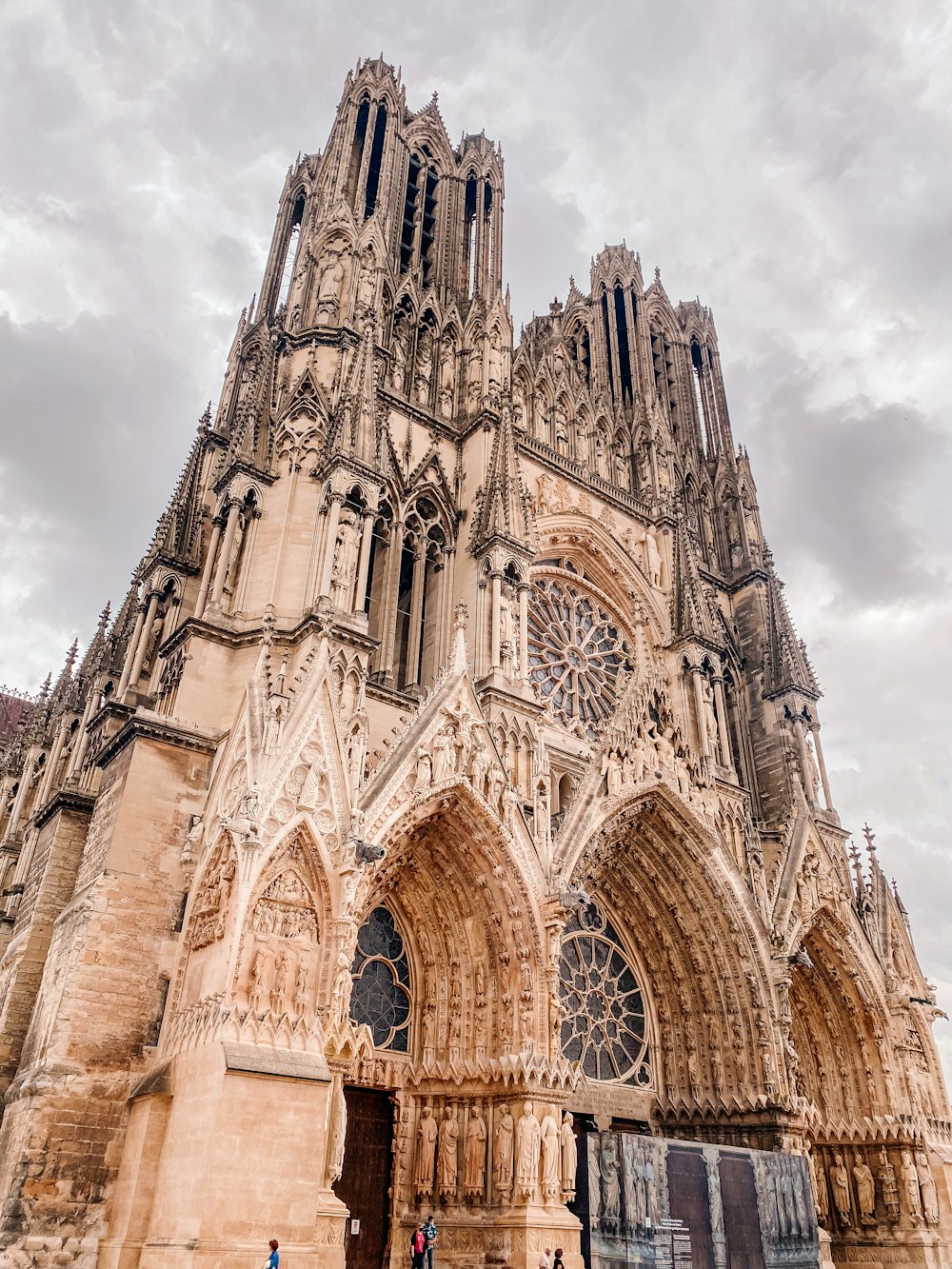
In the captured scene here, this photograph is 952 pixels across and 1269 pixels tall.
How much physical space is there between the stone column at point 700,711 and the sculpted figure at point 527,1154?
27.2 ft

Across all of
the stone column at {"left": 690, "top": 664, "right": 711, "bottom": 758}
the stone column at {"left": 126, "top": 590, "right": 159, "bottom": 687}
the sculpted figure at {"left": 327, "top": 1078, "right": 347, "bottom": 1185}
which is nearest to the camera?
the sculpted figure at {"left": 327, "top": 1078, "right": 347, "bottom": 1185}

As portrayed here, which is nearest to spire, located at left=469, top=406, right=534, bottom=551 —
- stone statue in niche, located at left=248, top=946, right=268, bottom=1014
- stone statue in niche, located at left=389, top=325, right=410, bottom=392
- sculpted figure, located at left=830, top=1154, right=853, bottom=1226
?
stone statue in niche, located at left=389, top=325, right=410, bottom=392

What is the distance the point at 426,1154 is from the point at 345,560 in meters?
8.81

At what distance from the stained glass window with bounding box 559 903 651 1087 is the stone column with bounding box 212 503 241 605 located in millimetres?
8081

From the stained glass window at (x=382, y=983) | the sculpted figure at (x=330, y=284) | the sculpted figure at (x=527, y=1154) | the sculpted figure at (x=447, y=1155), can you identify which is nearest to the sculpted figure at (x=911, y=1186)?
the sculpted figure at (x=527, y=1154)

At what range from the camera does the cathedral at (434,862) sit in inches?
438

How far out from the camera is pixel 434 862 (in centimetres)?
1434

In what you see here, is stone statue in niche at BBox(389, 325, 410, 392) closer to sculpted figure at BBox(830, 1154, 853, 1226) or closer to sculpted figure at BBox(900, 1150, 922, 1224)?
sculpted figure at BBox(830, 1154, 853, 1226)

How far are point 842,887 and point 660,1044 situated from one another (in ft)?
16.5

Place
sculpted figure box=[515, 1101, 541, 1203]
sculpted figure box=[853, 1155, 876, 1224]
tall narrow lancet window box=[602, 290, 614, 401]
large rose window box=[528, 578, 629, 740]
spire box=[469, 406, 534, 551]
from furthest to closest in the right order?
tall narrow lancet window box=[602, 290, 614, 401] < large rose window box=[528, 578, 629, 740] < spire box=[469, 406, 534, 551] < sculpted figure box=[853, 1155, 876, 1224] < sculpted figure box=[515, 1101, 541, 1203]

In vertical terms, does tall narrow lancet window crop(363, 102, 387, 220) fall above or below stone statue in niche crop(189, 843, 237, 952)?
above

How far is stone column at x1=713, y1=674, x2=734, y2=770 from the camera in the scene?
811 inches

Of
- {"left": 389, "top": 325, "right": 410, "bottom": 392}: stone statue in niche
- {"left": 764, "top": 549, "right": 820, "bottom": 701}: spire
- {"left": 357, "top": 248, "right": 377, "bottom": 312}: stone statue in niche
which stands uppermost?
{"left": 357, "top": 248, "right": 377, "bottom": 312}: stone statue in niche

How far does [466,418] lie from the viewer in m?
A: 20.9
